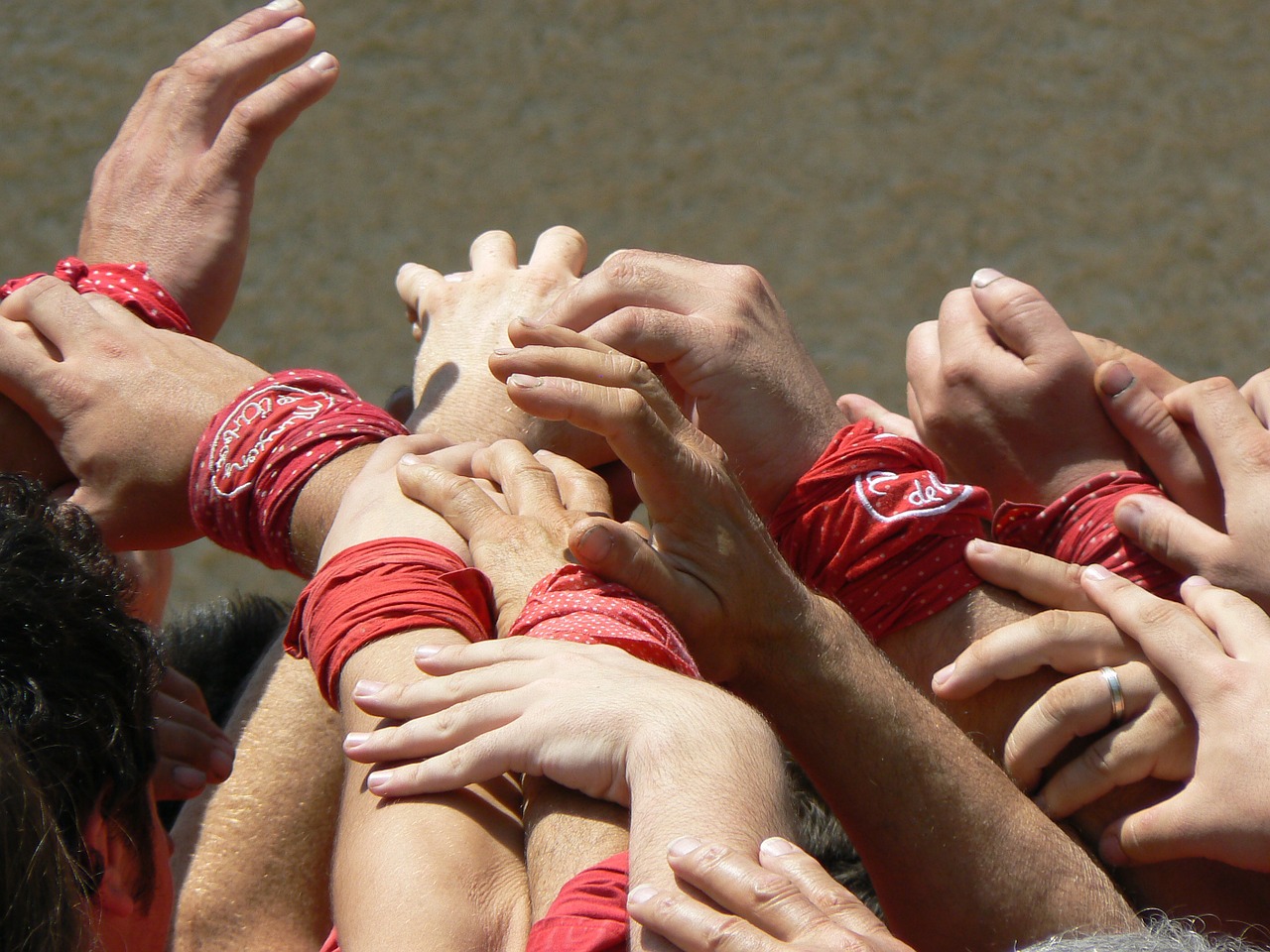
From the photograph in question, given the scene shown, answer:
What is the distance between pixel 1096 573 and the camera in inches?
35.6

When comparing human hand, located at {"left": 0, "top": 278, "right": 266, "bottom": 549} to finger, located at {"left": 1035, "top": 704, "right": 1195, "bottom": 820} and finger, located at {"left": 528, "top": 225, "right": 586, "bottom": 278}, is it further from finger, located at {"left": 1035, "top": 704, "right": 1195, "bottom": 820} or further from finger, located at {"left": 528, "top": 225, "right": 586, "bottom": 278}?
finger, located at {"left": 1035, "top": 704, "right": 1195, "bottom": 820}

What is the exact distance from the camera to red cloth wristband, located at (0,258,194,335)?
1.03 meters

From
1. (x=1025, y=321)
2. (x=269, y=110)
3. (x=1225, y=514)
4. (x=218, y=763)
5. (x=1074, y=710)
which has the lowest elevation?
(x=218, y=763)

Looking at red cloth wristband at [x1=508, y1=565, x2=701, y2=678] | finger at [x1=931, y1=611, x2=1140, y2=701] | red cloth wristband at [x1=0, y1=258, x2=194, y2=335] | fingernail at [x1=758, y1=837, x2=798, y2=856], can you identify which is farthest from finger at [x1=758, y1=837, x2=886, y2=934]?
red cloth wristband at [x1=0, y1=258, x2=194, y2=335]

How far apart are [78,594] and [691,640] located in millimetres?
366

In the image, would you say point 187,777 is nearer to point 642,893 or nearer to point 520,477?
point 520,477

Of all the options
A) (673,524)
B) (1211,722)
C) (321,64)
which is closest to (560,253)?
(321,64)

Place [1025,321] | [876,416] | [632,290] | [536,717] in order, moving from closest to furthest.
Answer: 1. [536,717]
2. [632,290]
3. [1025,321]
4. [876,416]

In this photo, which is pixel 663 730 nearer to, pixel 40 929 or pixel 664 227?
pixel 40 929

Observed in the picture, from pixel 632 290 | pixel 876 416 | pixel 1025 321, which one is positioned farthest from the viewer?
pixel 876 416

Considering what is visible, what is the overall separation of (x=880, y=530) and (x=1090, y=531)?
194mm

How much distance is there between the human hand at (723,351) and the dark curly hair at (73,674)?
0.35 meters

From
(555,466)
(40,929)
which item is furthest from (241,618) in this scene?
(40,929)

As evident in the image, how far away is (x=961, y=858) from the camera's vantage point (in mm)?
781
